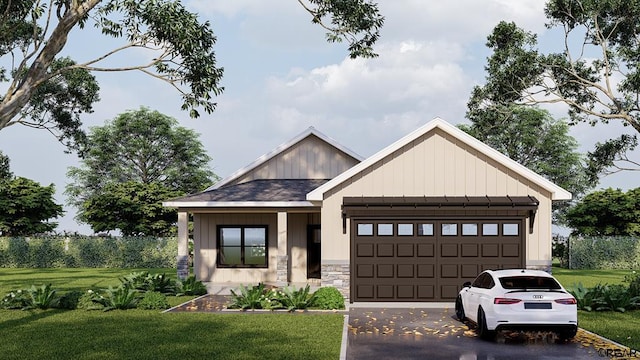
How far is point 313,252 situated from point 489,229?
8.82 metres

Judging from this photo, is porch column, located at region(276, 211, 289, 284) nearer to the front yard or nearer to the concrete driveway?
the front yard

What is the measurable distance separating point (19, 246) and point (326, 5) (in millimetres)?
31703

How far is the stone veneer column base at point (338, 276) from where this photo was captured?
23.0 m

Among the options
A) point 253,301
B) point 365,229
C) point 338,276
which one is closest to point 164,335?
point 253,301

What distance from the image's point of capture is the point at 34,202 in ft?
164

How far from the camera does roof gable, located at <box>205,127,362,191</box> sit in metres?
31.5

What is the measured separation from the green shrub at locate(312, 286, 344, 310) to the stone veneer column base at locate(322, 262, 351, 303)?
1.66m

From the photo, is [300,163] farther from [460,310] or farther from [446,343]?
[446,343]

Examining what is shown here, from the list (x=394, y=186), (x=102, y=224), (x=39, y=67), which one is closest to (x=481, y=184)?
(x=394, y=186)

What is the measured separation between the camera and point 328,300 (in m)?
20.9

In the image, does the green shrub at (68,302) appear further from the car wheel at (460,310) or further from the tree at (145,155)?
the tree at (145,155)

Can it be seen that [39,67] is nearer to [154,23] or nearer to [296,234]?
[154,23]

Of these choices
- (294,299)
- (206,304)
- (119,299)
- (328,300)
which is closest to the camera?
(294,299)

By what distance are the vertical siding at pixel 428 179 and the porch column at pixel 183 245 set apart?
6.59 meters
